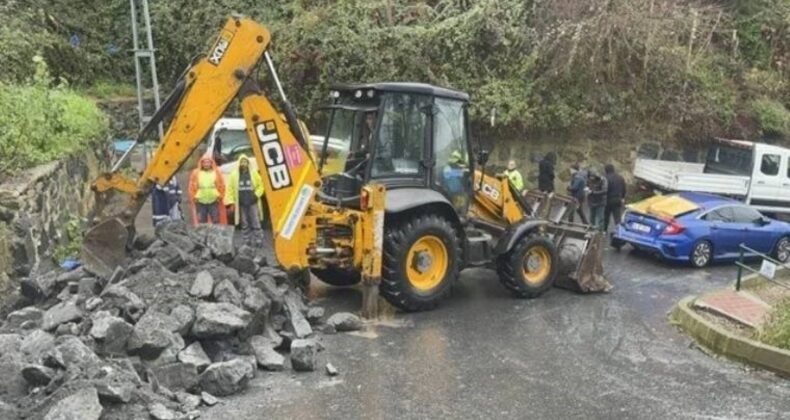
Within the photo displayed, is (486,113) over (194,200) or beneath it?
over

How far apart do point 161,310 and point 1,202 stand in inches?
94.5

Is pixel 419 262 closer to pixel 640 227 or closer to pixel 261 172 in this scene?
pixel 261 172

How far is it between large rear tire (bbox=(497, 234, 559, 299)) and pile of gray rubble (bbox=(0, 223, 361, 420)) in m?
2.53

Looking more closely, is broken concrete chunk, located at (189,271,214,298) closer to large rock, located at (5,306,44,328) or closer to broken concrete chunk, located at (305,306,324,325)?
broken concrete chunk, located at (305,306,324,325)

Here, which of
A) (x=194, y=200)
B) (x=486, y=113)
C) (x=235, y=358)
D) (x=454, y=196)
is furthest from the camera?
(x=486, y=113)

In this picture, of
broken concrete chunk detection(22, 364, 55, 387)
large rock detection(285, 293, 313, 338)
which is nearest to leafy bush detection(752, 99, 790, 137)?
large rock detection(285, 293, 313, 338)

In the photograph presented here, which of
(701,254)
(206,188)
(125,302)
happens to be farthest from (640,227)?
(125,302)

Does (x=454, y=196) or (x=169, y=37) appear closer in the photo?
(x=454, y=196)

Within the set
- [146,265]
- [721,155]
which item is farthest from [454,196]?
[721,155]

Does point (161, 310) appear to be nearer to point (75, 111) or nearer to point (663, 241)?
point (75, 111)

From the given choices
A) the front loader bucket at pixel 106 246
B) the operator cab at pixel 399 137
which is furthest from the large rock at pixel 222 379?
the operator cab at pixel 399 137

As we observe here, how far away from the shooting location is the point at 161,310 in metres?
7.48

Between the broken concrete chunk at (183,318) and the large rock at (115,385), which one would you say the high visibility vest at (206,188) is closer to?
the broken concrete chunk at (183,318)

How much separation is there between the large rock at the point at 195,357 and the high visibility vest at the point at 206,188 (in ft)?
18.7
